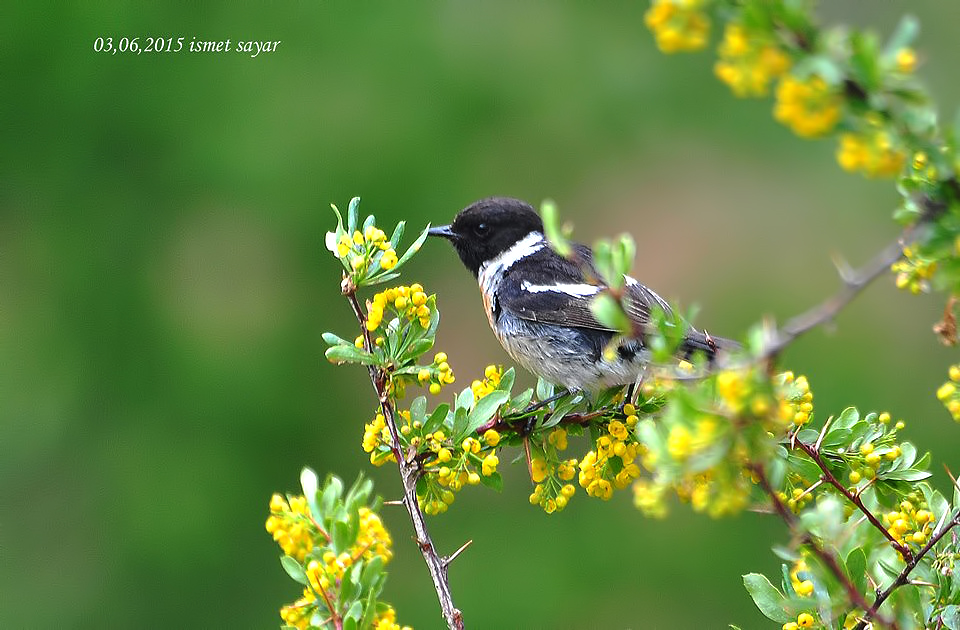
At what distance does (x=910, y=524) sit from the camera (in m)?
2.04

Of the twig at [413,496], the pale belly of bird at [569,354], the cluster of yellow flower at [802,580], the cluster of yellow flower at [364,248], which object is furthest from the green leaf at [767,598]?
the pale belly of bird at [569,354]

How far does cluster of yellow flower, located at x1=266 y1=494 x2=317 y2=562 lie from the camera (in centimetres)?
185

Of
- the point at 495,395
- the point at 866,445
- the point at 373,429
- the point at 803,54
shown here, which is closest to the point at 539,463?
the point at 495,395

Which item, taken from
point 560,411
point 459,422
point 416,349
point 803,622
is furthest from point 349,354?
point 803,622

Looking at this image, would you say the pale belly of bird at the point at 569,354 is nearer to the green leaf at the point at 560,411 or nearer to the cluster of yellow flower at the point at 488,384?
the green leaf at the point at 560,411

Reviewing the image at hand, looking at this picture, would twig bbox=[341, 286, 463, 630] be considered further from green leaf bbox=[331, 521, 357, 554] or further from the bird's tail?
the bird's tail

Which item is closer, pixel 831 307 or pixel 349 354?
pixel 831 307

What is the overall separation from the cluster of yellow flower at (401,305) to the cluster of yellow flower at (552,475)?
1.52ft

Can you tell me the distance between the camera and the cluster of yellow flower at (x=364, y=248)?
2264 mm

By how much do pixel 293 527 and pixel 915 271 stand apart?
1.17 m

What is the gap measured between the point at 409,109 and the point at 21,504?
10.1ft

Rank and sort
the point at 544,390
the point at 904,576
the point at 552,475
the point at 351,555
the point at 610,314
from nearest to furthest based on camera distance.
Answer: the point at 610,314 < the point at 904,576 < the point at 351,555 < the point at 552,475 < the point at 544,390

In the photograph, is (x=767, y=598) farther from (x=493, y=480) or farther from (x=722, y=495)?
(x=722, y=495)

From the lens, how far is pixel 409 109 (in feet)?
19.0
